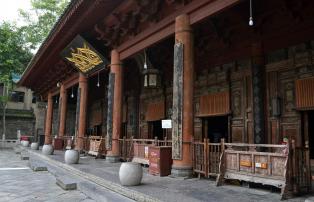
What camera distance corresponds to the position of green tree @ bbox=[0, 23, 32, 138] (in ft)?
88.6

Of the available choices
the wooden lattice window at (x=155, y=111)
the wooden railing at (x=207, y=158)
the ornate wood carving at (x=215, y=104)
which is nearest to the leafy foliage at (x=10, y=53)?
the wooden lattice window at (x=155, y=111)

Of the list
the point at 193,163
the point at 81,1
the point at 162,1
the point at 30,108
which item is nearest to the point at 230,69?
the point at 162,1

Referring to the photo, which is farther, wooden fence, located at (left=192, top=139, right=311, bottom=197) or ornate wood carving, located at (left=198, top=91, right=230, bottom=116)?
ornate wood carving, located at (left=198, top=91, right=230, bottom=116)

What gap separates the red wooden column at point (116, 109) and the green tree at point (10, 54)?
19.1 meters

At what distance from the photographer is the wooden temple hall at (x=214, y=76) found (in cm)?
657

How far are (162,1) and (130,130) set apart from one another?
8.51 metres

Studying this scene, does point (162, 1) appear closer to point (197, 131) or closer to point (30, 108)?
point (197, 131)

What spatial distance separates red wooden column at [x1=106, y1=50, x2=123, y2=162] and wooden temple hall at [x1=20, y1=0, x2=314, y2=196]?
3 centimetres

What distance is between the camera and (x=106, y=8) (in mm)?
9680

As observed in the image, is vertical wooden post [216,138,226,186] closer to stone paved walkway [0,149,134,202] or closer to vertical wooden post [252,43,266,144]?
stone paved walkway [0,149,134,202]

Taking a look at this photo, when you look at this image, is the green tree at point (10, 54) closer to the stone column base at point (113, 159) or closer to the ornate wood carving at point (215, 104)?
the stone column base at point (113, 159)

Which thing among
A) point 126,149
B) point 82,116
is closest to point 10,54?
point 82,116

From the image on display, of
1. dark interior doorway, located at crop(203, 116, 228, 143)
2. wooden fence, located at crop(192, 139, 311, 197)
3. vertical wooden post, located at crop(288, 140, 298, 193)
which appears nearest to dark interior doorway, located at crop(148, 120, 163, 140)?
dark interior doorway, located at crop(203, 116, 228, 143)

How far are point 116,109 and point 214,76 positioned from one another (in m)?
3.53
